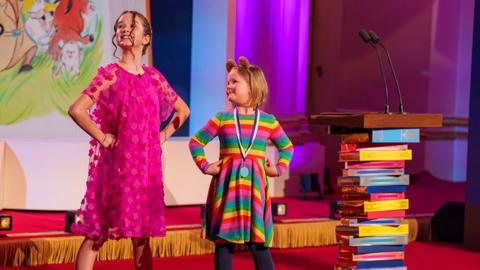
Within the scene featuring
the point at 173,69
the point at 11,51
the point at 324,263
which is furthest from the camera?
the point at 173,69

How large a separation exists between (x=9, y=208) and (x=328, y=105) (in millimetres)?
3982

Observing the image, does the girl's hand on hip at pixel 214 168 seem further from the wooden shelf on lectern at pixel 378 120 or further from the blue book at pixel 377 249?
the blue book at pixel 377 249

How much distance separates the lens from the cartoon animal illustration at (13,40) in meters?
5.98

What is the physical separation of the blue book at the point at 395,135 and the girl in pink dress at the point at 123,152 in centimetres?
105

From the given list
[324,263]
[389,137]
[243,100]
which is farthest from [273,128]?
[324,263]

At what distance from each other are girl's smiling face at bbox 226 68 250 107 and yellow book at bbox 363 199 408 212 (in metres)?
0.86

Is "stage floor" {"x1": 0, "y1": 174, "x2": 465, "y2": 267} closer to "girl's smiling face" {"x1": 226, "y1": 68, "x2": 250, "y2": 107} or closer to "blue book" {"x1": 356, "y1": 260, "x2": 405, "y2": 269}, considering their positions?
"blue book" {"x1": 356, "y1": 260, "x2": 405, "y2": 269}

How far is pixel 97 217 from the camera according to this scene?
3.83 m

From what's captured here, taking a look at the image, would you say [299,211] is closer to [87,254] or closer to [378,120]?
[378,120]

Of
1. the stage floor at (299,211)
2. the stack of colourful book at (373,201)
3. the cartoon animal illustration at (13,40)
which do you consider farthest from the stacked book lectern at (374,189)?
the cartoon animal illustration at (13,40)

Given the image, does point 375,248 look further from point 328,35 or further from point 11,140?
point 328,35

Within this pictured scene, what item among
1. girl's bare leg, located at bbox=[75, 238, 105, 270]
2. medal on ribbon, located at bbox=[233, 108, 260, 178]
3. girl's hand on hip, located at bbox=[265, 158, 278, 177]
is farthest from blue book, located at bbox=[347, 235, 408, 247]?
girl's bare leg, located at bbox=[75, 238, 105, 270]

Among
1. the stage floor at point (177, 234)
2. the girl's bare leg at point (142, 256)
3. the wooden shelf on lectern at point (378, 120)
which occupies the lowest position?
the stage floor at point (177, 234)

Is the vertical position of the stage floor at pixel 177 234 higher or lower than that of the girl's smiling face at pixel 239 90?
lower
